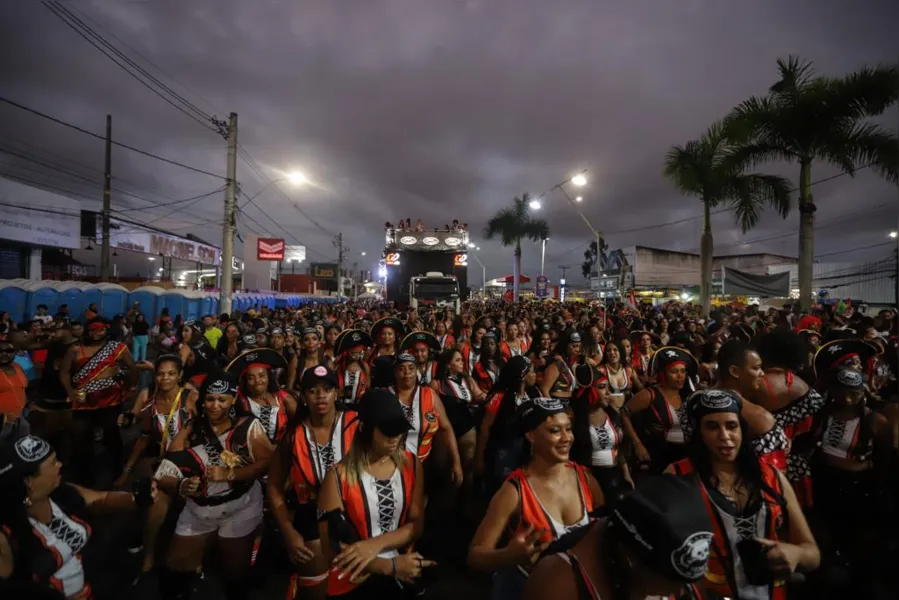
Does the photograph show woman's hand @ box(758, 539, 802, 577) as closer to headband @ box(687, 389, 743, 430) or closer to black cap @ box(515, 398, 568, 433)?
headband @ box(687, 389, 743, 430)

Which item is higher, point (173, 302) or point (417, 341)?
point (173, 302)

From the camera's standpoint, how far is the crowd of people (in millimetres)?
1874

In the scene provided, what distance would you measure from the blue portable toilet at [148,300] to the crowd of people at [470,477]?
53.8 ft

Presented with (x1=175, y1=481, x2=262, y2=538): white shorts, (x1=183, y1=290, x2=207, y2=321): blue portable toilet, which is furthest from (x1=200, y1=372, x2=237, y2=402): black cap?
(x1=183, y1=290, x2=207, y2=321): blue portable toilet

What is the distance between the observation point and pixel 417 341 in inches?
217

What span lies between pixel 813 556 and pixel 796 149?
13658 mm

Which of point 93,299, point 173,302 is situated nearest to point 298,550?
point 93,299

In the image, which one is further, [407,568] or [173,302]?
[173,302]

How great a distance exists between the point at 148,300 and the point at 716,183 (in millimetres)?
23598

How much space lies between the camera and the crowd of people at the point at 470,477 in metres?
1.87

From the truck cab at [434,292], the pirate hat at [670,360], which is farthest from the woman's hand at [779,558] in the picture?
the truck cab at [434,292]

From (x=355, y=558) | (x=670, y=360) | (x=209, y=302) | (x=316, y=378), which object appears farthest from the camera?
(x=209, y=302)

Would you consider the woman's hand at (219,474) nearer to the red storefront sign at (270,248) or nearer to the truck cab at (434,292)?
the truck cab at (434,292)

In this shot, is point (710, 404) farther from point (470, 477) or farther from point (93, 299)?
point (93, 299)
